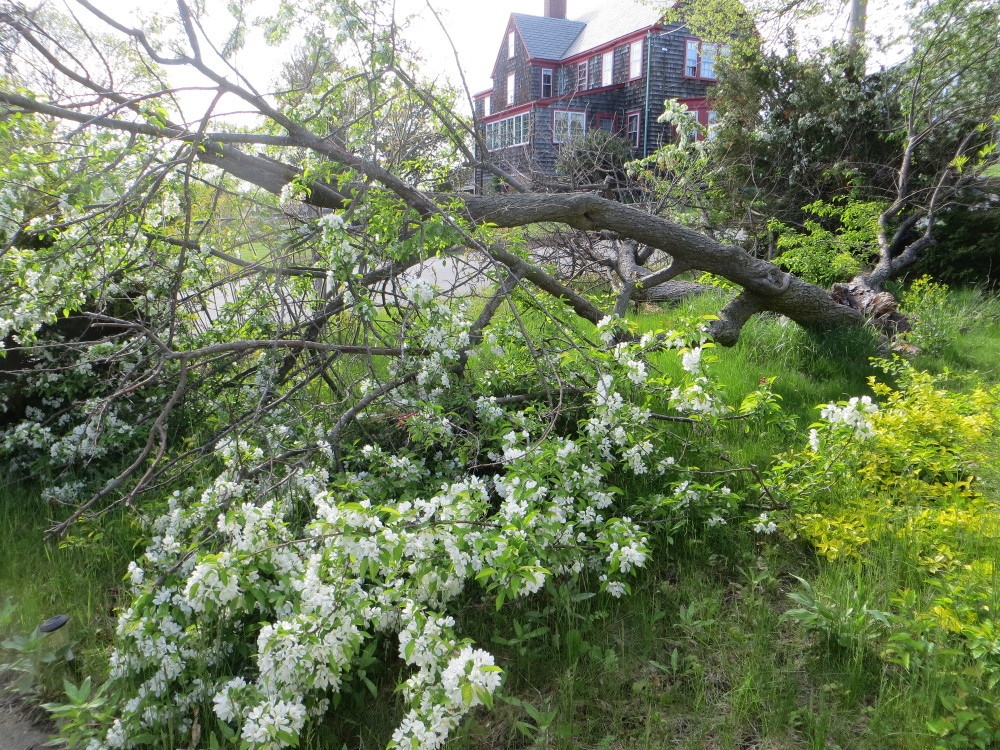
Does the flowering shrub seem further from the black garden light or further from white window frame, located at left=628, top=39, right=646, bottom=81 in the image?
white window frame, located at left=628, top=39, right=646, bottom=81

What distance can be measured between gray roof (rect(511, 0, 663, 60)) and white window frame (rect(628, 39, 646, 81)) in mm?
938

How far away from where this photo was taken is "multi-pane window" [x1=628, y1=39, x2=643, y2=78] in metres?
24.9

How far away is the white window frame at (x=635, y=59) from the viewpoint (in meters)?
24.8

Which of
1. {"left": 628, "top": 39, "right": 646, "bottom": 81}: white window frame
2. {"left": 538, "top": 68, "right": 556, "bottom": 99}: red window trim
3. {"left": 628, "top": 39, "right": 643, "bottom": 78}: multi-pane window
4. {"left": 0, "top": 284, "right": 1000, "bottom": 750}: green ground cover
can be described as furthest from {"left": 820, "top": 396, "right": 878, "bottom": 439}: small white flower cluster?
{"left": 538, "top": 68, "right": 556, "bottom": 99}: red window trim

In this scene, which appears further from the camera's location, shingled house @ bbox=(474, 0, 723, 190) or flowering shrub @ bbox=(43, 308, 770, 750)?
shingled house @ bbox=(474, 0, 723, 190)

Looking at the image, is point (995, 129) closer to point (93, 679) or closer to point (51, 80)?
point (51, 80)

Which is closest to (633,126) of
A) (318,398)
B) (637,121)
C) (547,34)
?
(637,121)

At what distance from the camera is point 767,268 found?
523cm

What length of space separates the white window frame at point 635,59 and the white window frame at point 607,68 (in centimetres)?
89

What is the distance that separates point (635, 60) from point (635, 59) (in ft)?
0.12

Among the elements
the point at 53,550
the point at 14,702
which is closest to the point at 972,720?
the point at 14,702

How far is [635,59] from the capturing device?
997 inches

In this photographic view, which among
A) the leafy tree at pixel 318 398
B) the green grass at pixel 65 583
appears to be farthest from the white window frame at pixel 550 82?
the green grass at pixel 65 583

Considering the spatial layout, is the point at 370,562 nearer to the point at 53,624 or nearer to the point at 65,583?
the point at 53,624
